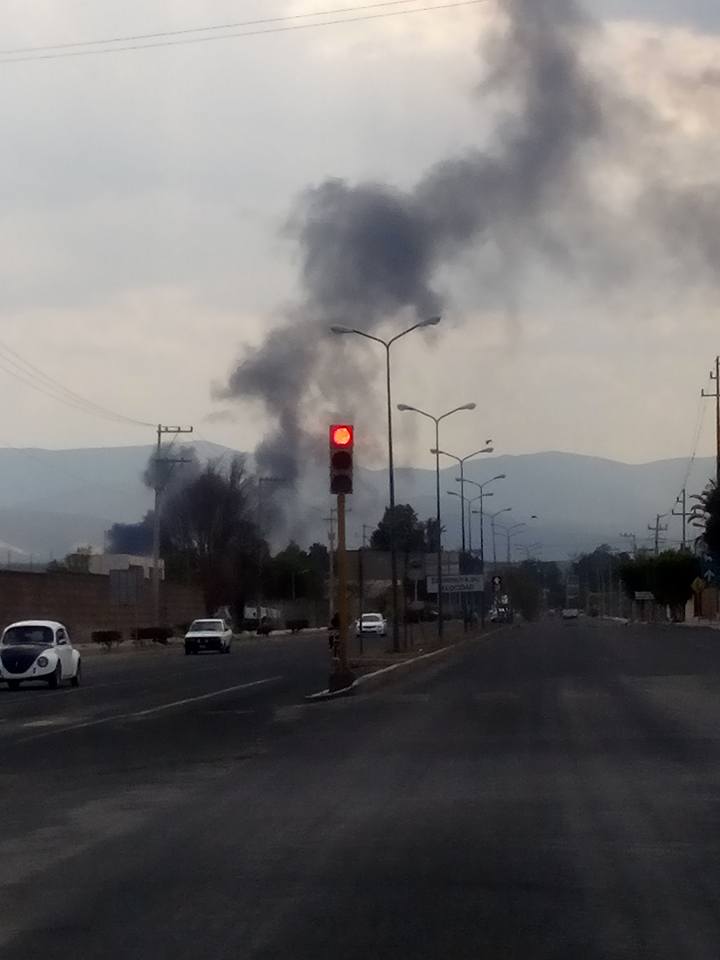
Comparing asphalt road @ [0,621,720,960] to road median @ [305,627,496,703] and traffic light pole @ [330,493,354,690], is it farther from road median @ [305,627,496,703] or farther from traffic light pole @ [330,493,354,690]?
road median @ [305,627,496,703]

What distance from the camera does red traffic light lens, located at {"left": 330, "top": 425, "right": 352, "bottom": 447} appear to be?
95.0ft

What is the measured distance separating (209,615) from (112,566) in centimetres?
795

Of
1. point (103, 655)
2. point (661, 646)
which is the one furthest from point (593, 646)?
point (103, 655)

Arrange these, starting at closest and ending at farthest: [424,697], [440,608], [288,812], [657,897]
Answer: [657,897] < [288,812] < [424,697] < [440,608]

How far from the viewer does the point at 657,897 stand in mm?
9828

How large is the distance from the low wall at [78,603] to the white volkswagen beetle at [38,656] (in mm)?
31404

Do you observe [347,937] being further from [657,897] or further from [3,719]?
[3,719]

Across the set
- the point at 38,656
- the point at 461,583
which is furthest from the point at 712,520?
the point at 38,656

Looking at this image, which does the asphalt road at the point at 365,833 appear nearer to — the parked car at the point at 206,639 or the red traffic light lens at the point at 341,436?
the red traffic light lens at the point at 341,436

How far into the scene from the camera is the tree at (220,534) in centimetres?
11419

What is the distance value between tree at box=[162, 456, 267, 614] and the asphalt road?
86.5 m

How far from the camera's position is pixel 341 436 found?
29.0 m

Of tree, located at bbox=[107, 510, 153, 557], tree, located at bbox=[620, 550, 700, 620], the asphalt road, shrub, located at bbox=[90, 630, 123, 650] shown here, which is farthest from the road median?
tree, located at bbox=[107, 510, 153, 557]

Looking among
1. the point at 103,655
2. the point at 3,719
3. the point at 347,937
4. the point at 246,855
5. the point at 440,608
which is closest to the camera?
the point at 347,937
